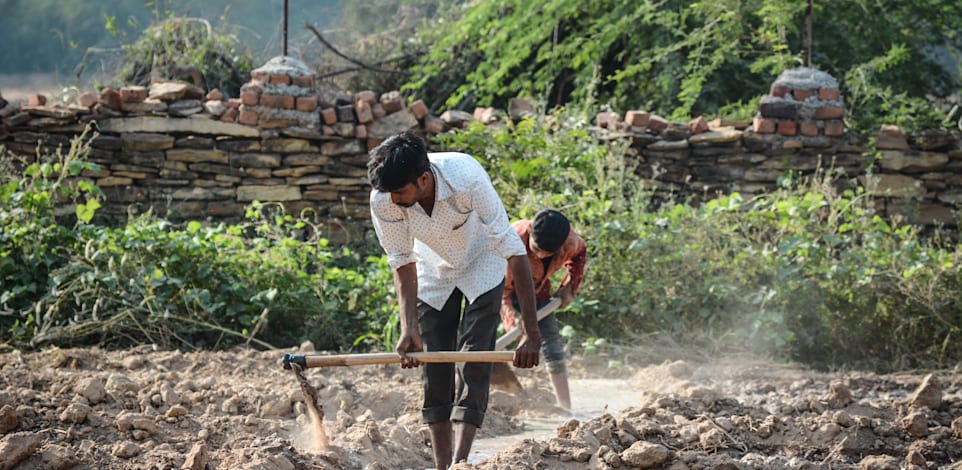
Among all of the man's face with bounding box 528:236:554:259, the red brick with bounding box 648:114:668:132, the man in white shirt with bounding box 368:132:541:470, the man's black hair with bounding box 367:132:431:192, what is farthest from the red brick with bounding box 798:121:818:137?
the man's black hair with bounding box 367:132:431:192

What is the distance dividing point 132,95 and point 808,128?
5238 mm

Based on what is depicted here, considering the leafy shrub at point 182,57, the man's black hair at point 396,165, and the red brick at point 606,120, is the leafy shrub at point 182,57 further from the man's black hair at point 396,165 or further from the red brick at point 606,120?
the man's black hair at point 396,165

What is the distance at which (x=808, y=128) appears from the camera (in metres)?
8.47

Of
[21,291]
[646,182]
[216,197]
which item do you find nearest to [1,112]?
[216,197]

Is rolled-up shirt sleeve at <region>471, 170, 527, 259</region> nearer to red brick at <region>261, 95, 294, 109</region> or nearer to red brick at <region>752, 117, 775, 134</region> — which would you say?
red brick at <region>261, 95, 294, 109</region>

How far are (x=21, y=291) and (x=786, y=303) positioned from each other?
4568 millimetres

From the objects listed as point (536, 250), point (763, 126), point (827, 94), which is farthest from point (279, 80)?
point (827, 94)

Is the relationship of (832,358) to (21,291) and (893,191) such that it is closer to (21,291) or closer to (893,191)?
(893,191)

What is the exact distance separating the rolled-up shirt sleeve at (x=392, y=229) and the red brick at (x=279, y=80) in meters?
4.74

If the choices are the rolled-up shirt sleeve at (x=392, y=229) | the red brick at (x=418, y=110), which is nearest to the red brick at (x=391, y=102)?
the red brick at (x=418, y=110)

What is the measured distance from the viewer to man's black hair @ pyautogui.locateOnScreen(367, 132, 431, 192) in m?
3.51

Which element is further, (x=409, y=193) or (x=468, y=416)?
(x=468, y=416)

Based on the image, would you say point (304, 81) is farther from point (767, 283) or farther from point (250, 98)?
point (767, 283)

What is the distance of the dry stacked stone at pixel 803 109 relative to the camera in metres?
8.48
